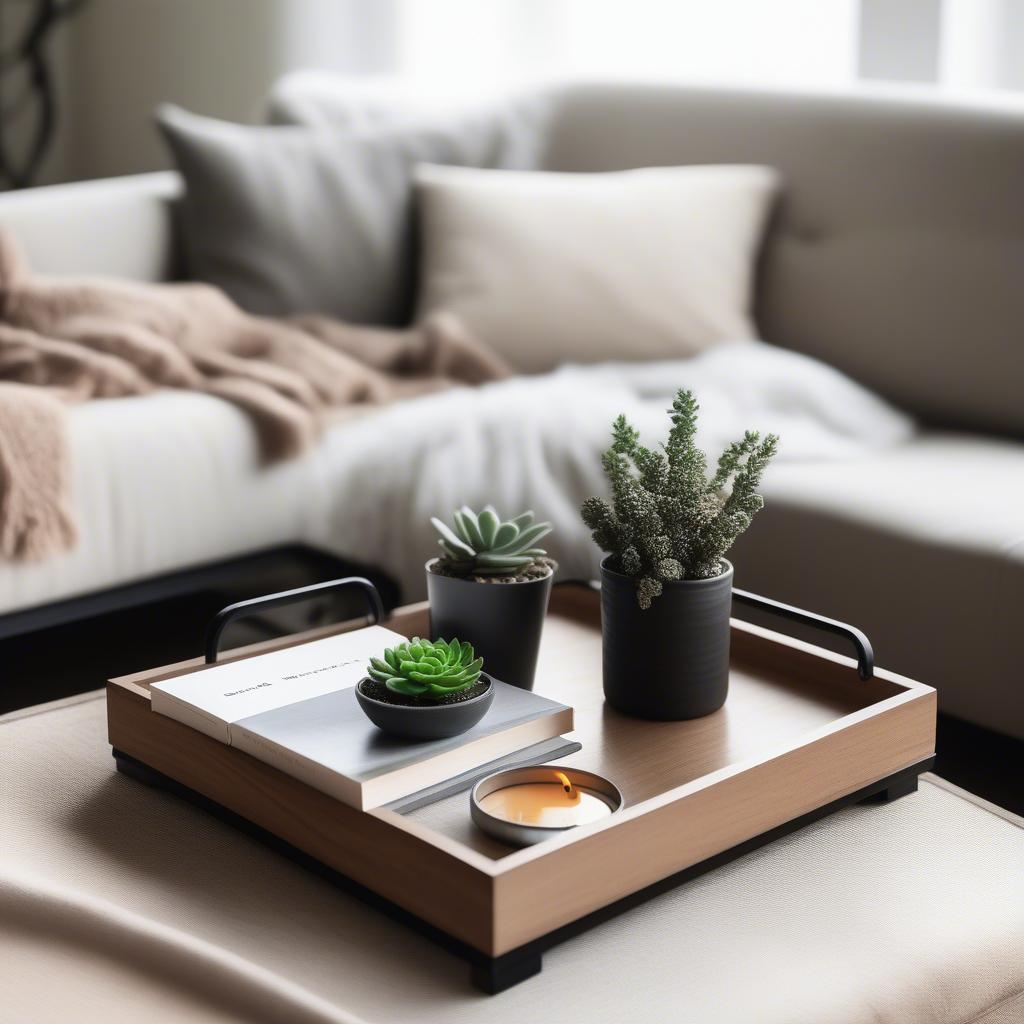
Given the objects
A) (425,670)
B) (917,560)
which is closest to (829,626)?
(425,670)

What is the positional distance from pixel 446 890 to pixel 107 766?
0.40 metres

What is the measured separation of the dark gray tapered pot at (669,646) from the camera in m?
1.08

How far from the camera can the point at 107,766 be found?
43.8 inches

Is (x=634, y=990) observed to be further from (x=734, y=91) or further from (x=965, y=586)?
(x=734, y=91)

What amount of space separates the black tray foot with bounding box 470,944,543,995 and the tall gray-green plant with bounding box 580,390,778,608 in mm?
321

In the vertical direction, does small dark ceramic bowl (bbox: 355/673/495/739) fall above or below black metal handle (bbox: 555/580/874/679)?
above

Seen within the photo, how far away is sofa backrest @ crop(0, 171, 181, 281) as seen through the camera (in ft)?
7.57

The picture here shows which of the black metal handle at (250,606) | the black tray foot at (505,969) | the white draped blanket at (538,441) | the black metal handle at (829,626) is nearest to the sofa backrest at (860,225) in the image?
the white draped blanket at (538,441)

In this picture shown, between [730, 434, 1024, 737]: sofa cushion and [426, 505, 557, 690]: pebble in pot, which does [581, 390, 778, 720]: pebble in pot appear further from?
[730, 434, 1024, 737]: sofa cushion

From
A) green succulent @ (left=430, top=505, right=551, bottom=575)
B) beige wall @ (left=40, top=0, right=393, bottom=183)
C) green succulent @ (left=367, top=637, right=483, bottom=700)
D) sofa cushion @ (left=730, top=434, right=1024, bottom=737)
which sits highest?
beige wall @ (left=40, top=0, right=393, bottom=183)

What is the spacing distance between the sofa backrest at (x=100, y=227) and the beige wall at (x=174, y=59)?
3.84 ft

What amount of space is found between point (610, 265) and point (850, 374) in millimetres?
431

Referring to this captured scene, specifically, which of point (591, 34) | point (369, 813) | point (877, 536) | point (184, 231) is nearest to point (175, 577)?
point (184, 231)

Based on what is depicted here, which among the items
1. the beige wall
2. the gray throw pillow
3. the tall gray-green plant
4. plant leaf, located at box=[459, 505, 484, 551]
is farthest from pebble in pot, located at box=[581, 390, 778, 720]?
the beige wall
